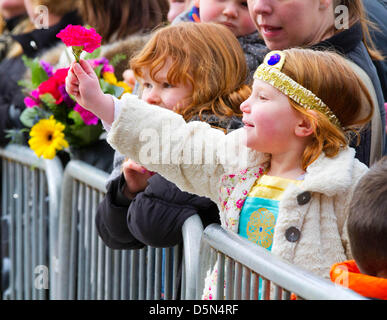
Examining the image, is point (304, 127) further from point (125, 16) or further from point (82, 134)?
point (125, 16)

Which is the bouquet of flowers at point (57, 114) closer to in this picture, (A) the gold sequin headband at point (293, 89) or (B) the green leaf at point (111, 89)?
(B) the green leaf at point (111, 89)

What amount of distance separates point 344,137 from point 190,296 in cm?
72

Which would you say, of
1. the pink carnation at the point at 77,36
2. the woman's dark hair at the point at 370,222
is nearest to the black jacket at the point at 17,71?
the pink carnation at the point at 77,36

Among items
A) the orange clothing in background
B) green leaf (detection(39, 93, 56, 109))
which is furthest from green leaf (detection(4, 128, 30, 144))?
the orange clothing in background

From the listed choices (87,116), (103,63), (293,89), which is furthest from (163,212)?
(103,63)

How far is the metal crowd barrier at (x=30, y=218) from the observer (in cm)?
374

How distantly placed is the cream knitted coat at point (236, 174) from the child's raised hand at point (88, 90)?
4 cm

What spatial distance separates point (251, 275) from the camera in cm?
192

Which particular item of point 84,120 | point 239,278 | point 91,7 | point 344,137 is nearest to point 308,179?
point 344,137

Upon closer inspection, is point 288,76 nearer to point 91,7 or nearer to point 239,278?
point 239,278

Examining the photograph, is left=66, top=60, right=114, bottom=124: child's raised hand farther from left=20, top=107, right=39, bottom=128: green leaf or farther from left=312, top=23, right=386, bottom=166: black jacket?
left=20, top=107, right=39, bottom=128: green leaf

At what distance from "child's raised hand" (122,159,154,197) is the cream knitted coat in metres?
0.36

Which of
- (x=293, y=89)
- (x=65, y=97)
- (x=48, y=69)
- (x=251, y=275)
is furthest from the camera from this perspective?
(x=48, y=69)

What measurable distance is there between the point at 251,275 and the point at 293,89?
1.68 ft
